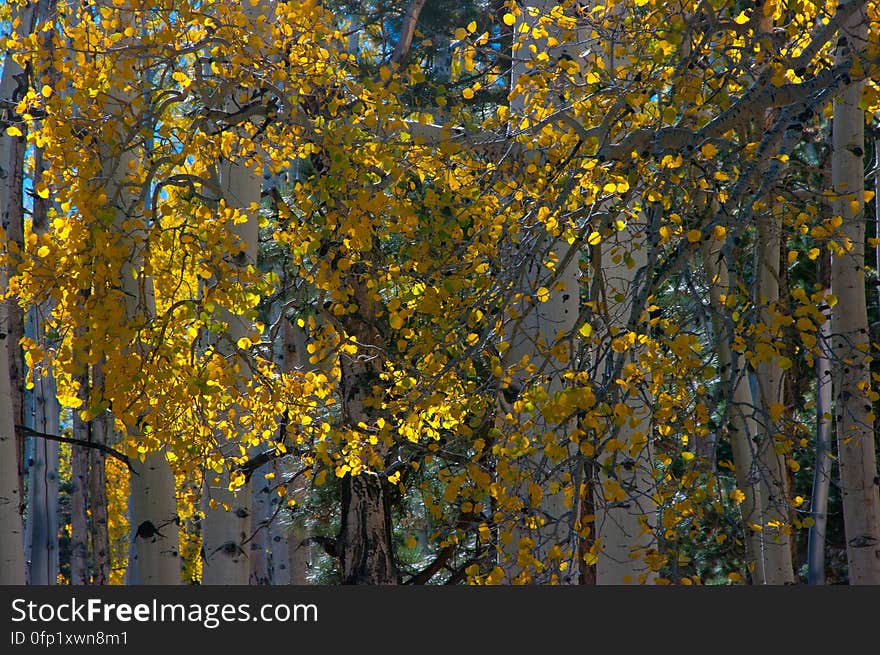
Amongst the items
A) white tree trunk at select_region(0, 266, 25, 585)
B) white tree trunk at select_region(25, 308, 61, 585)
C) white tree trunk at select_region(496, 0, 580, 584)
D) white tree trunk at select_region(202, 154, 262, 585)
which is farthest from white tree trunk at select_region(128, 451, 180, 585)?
white tree trunk at select_region(25, 308, 61, 585)

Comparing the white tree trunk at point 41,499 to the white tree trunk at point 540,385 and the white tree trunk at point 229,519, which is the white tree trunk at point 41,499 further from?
the white tree trunk at point 540,385

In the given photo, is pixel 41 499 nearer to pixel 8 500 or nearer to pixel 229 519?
pixel 229 519

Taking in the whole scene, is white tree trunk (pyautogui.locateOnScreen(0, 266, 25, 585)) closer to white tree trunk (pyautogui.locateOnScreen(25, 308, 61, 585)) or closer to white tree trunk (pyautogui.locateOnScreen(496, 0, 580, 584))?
white tree trunk (pyautogui.locateOnScreen(496, 0, 580, 584))

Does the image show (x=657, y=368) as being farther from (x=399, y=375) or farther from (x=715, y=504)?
(x=399, y=375)

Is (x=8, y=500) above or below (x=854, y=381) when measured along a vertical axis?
below

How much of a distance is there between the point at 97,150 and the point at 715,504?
8.53 feet

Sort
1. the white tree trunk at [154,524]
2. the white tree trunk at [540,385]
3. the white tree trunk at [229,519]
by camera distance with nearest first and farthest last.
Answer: the white tree trunk at [540,385]
the white tree trunk at [154,524]
the white tree trunk at [229,519]

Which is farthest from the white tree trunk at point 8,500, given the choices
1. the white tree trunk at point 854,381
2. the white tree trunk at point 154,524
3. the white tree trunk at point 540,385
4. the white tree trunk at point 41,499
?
the white tree trunk at point 854,381

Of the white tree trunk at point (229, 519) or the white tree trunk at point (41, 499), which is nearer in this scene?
the white tree trunk at point (229, 519)

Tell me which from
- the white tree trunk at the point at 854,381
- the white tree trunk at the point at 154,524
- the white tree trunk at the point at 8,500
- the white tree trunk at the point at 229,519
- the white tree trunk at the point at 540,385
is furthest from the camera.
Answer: the white tree trunk at the point at 229,519

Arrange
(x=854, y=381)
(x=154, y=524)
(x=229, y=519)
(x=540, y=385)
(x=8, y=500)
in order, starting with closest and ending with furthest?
1. (x=540, y=385)
2. (x=8, y=500)
3. (x=854, y=381)
4. (x=154, y=524)
5. (x=229, y=519)

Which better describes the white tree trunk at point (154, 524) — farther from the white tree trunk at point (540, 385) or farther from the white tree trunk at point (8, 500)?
the white tree trunk at point (540, 385)

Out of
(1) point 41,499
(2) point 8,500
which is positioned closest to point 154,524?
(2) point 8,500

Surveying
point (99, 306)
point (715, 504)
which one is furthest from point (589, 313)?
point (99, 306)
